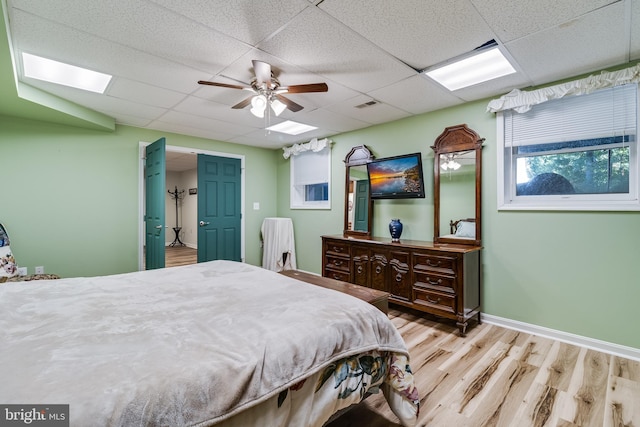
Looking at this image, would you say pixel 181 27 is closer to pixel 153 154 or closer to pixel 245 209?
pixel 153 154

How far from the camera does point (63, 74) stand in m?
2.61

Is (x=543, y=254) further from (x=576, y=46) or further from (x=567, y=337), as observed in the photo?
(x=576, y=46)

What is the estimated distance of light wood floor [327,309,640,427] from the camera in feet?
5.56

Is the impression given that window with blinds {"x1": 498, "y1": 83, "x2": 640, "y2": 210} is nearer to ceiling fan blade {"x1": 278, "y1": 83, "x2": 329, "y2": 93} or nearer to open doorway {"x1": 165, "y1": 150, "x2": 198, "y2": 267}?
ceiling fan blade {"x1": 278, "y1": 83, "x2": 329, "y2": 93}

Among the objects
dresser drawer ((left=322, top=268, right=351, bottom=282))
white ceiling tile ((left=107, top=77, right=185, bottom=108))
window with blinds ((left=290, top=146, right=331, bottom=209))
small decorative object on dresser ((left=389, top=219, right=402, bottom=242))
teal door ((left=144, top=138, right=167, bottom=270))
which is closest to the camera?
white ceiling tile ((left=107, top=77, right=185, bottom=108))

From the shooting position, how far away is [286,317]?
1345mm

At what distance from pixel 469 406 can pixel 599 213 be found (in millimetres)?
2061

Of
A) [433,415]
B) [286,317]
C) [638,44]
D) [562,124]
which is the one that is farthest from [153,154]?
[638,44]

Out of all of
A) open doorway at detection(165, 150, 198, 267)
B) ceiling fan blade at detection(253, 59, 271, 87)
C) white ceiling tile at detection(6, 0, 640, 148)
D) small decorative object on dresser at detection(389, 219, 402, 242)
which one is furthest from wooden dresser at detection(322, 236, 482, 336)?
open doorway at detection(165, 150, 198, 267)

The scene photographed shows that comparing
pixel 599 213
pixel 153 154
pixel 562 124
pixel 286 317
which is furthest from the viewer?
pixel 153 154

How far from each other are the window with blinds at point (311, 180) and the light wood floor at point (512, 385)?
9.31 ft

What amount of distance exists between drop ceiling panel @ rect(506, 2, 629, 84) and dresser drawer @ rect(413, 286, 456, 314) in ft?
7.16

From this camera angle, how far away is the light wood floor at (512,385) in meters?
1.69

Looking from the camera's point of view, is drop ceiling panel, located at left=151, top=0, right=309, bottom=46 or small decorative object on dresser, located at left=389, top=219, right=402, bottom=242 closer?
drop ceiling panel, located at left=151, top=0, right=309, bottom=46
